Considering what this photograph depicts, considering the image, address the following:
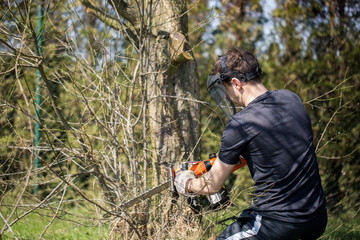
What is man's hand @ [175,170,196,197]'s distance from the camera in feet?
7.43

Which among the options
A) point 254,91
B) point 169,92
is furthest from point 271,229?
point 169,92

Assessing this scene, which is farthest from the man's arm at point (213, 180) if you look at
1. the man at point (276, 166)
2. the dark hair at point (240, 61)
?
the dark hair at point (240, 61)

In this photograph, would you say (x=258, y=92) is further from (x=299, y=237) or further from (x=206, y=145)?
(x=206, y=145)

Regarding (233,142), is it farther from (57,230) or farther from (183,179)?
(57,230)

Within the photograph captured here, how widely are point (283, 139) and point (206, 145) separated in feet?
10.7

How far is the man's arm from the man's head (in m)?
0.43

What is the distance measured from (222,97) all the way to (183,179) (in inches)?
24.2

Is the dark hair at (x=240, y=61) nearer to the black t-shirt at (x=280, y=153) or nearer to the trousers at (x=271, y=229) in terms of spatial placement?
the black t-shirt at (x=280, y=153)

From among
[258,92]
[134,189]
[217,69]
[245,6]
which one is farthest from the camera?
[245,6]

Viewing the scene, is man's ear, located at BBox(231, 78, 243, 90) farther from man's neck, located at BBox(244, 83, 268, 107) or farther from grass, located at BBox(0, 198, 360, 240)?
grass, located at BBox(0, 198, 360, 240)

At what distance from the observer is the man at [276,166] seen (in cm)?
193

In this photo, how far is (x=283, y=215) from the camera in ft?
6.38

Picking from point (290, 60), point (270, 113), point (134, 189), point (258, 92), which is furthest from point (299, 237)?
point (290, 60)

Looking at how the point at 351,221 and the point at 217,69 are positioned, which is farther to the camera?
the point at 351,221
